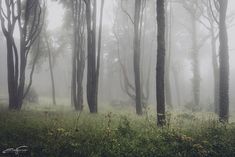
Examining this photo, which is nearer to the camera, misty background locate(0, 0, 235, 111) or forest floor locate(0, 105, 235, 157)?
forest floor locate(0, 105, 235, 157)

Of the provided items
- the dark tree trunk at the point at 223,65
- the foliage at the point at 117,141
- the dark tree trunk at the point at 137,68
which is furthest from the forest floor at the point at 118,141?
the dark tree trunk at the point at 137,68

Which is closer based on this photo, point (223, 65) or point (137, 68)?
point (223, 65)

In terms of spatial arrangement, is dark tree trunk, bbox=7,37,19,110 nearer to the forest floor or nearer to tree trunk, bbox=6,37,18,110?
tree trunk, bbox=6,37,18,110

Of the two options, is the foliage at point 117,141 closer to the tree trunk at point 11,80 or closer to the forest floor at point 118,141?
the forest floor at point 118,141

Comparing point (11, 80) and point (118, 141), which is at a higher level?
point (11, 80)

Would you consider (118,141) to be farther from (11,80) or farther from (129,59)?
(129,59)

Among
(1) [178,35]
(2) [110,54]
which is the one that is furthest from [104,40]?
(1) [178,35]

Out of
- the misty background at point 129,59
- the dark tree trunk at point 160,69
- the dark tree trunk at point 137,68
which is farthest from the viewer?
the misty background at point 129,59

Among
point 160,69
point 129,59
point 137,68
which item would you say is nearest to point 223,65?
point 160,69

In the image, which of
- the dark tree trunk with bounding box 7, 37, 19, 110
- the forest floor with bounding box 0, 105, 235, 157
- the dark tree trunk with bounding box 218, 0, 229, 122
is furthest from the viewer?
the dark tree trunk with bounding box 7, 37, 19, 110

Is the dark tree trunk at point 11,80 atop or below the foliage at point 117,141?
atop

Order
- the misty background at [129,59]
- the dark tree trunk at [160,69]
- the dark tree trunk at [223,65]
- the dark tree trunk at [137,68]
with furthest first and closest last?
1. the misty background at [129,59]
2. the dark tree trunk at [137,68]
3. the dark tree trunk at [223,65]
4. the dark tree trunk at [160,69]

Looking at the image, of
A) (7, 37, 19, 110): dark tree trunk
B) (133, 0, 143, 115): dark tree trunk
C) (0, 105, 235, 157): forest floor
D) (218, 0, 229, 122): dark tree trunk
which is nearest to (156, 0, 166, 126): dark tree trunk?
(0, 105, 235, 157): forest floor

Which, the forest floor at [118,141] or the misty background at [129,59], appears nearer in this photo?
the forest floor at [118,141]
